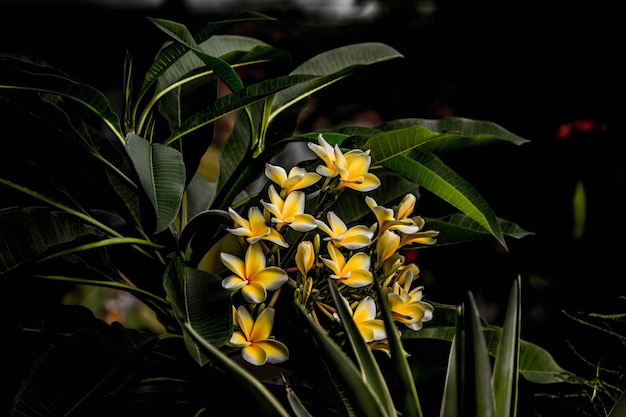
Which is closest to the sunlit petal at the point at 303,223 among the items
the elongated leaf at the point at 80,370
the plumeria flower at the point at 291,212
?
the plumeria flower at the point at 291,212

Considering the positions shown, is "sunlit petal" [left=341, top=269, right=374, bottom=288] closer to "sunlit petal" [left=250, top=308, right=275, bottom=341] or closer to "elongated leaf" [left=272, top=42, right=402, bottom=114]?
"sunlit petal" [left=250, top=308, right=275, bottom=341]

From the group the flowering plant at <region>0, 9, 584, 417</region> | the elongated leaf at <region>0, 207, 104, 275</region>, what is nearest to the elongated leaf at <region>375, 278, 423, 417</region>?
the flowering plant at <region>0, 9, 584, 417</region>

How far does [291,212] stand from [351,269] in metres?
0.08

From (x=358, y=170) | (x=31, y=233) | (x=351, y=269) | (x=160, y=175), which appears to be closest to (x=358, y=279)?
(x=351, y=269)

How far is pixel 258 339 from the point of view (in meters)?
0.58

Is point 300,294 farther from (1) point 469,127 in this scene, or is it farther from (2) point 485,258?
(2) point 485,258

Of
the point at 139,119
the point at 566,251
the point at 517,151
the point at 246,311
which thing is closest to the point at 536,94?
the point at 517,151

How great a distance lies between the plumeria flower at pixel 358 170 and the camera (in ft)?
2.06

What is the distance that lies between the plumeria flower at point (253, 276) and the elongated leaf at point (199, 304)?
0.09 ft

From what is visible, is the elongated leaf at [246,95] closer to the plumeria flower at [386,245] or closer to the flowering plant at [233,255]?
the flowering plant at [233,255]

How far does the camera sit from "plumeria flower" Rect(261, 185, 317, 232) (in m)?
0.59

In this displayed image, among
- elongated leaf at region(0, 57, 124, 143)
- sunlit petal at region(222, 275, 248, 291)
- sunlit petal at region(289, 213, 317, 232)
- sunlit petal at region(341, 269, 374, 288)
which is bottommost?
sunlit petal at region(341, 269, 374, 288)

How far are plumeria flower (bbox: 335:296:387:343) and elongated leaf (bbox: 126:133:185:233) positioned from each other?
0.19 meters

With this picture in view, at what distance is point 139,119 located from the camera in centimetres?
82
